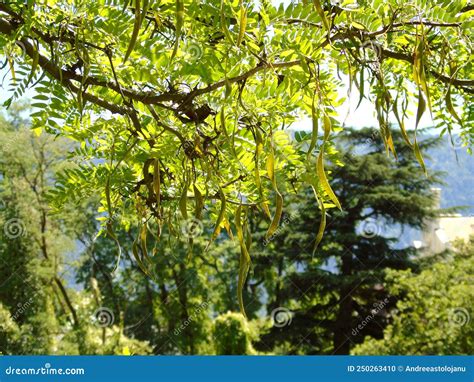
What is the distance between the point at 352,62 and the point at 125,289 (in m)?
12.1

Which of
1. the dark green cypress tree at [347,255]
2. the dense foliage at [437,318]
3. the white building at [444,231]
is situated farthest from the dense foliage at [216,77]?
the white building at [444,231]

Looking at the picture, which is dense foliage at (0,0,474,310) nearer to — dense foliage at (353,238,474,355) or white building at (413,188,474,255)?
dense foliage at (353,238,474,355)

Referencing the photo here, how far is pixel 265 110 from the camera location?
1.05 meters

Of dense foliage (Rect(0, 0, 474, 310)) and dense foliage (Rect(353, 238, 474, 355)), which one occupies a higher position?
dense foliage (Rect(0, 0, 474, 310))

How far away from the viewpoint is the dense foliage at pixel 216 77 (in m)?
0.81

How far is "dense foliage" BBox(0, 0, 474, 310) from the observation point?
0.81m

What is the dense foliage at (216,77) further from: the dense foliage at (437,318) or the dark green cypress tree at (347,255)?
the dark green cypress tree at (347,255)

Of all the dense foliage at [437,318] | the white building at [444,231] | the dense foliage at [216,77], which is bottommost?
the dense foliage at [437,318]

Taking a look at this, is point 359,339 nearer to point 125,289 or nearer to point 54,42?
point 125,289

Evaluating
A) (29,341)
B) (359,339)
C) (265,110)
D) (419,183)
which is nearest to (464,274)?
(359,339)

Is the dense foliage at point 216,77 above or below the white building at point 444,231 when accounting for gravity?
above

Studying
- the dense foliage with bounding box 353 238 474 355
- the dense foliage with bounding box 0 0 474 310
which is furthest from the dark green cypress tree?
the dense foliage with bounding box 0 0 474 310

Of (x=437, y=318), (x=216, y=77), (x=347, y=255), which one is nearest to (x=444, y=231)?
(x=347, y=255)

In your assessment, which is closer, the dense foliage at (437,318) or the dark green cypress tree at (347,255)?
the dense foliage at (437,318)
